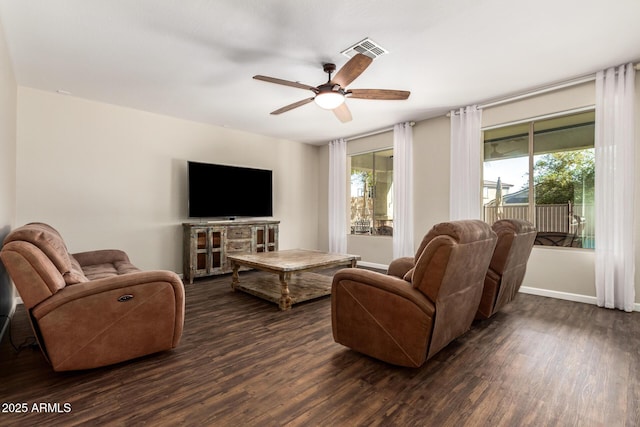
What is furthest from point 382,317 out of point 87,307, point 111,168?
point 111,168

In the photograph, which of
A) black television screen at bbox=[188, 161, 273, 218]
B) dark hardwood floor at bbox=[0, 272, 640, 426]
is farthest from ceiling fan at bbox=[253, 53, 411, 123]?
black television screen at bbox=[188, 161, 273, 218]

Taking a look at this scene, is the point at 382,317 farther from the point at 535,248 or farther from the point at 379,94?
the point at 535,248

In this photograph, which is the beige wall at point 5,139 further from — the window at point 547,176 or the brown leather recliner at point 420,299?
the window at point 547,176

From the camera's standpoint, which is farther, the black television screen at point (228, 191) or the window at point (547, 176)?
the black television screen at point (228, 191)

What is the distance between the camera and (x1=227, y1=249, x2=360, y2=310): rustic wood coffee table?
10.9ft

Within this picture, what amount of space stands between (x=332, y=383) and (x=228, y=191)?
4.03 m

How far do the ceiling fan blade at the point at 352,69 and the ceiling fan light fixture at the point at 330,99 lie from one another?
0.33 ft

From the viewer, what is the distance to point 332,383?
190 cm

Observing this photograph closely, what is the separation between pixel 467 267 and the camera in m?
2.02

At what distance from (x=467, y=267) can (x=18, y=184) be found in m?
4.91

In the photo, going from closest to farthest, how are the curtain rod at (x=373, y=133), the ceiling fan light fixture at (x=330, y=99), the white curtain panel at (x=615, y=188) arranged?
the ceiling fan light fixture at (x=330, y=99), the white curtain panel at (x=615, y=188), the curtain rod at (x=373, y=133)

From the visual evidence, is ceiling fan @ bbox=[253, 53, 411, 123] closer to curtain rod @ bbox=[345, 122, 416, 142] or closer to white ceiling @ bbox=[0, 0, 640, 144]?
white ceiling @ bbox=[0, 0, 640, 144]

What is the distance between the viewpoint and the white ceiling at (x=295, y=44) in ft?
7.54

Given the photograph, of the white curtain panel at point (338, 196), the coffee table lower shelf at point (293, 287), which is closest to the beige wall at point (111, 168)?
the coffee table lower shelf at point (293, 287)
